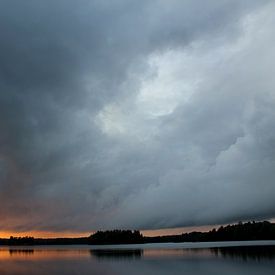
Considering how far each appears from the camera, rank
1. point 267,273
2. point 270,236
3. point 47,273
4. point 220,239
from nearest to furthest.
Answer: point 267,273, point 47,273, point 270,236, point 220,239

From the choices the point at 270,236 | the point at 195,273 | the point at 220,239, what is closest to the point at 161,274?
the point at 195,273

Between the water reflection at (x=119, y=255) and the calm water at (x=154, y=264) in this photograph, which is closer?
the calm water at (x=154, y=264)

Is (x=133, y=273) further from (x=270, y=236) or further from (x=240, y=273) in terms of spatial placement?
(x=270, y=236)

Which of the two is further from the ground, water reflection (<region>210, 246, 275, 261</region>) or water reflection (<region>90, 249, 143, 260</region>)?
water reflection (<region>90, 249, 143, 260</region>)

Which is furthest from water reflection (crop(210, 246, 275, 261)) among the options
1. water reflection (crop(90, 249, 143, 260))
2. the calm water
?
water reflection (crop(90, 249, 143, 260))

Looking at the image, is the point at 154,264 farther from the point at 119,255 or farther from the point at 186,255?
the point at 119,255

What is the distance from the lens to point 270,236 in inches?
6781

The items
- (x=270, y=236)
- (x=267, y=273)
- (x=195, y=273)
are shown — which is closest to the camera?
(x=267, y=273)

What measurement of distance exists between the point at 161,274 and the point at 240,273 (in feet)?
31.0

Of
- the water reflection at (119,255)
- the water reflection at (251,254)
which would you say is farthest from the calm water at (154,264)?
the water reflection at (119,255)

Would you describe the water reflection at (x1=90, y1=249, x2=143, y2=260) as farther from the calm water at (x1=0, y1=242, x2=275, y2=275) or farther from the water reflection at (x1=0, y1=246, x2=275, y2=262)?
the calm water at (x1=0, y1=242, x2=275, y2=275)

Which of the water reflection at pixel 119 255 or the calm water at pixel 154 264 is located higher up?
the water reflection at pixel 119 255

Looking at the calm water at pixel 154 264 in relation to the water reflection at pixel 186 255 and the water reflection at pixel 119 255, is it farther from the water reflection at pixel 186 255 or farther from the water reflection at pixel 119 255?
the water reflection at pixel 119 255

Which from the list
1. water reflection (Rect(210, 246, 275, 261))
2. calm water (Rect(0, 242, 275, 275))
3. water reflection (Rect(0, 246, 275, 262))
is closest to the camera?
Answer: calm water (Rect(0, 242, 275, 275))
